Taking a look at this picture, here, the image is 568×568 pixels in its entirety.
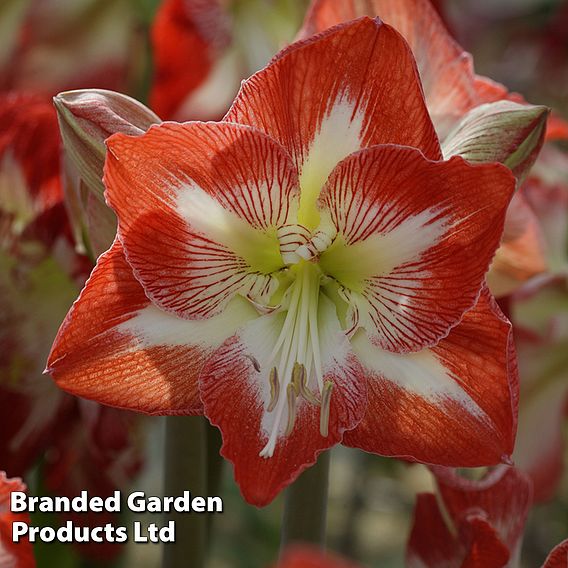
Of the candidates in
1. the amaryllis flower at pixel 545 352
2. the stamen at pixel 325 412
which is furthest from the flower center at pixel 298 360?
the amaryllis flower at pixel 545 352

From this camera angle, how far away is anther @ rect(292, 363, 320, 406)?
0.38m

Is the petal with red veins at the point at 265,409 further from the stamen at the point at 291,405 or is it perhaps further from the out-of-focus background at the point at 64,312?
the out-of-focus background at the point at 64,312

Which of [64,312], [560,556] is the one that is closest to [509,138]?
[560,556]

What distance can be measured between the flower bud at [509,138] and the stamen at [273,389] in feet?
0.36

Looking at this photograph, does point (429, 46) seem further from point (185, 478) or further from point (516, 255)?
point (185, 478)

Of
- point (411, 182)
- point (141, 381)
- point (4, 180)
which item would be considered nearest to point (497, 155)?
point (411, 182)

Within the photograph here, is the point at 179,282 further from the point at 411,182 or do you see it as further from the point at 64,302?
the point at 64,302

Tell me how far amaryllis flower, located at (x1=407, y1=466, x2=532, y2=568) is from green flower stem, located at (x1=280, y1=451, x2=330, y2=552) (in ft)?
0.15

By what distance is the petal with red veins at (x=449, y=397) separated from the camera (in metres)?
0.38

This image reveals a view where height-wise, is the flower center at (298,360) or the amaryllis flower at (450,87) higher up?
the amaryllis flower at (450,87)

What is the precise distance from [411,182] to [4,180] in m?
0.27

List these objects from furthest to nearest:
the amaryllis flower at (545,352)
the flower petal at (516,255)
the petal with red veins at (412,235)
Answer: the amaryllis flower at (545,352)
the flower petal at (516,255)
the petal with red veins at (412,235)

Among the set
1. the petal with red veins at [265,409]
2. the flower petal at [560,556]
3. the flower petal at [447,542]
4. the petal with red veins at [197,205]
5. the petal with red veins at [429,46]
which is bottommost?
the flower petal at [447,542]

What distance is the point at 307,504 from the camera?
17.2 inches
